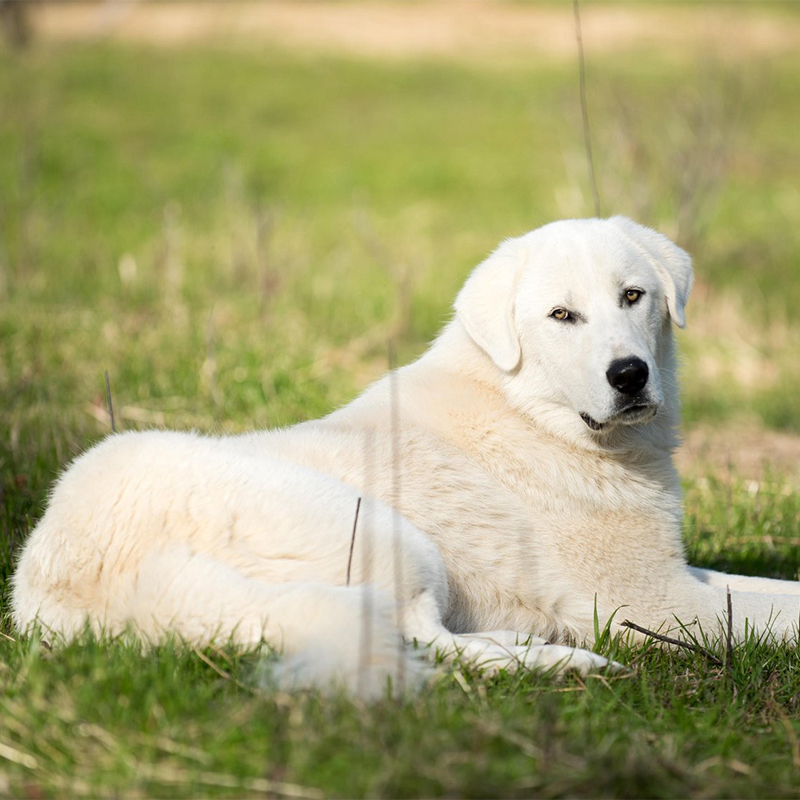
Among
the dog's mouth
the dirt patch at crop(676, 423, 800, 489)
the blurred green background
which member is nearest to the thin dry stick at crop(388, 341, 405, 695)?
the dog's mouth

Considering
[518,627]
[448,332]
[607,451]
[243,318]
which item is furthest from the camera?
[243,318]

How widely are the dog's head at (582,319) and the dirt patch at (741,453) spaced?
6.85 feet

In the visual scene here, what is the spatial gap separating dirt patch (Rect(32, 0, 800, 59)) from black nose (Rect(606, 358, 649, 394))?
2834 cm

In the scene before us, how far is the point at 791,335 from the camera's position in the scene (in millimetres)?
9883

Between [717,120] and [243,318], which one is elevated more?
[717,120]

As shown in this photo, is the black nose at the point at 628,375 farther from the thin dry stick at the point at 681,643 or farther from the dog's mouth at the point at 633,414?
the thin dry stick at the point at 681,643

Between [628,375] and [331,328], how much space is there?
541 cm

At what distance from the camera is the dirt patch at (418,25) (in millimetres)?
31859

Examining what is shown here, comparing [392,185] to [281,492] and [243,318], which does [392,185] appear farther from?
[281,492]

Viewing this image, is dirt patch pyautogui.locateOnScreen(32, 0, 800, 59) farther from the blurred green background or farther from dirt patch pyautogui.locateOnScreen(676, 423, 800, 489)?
dirt patch pyautogui.locateOnScreen(676, 423, 800, 489)

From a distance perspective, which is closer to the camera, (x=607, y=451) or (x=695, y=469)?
(x=607, y=451)

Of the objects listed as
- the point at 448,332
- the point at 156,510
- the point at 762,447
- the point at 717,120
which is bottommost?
the point at 762,447

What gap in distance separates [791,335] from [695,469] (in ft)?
14.1

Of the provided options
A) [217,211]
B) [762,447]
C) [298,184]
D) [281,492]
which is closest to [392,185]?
[298,184]
